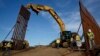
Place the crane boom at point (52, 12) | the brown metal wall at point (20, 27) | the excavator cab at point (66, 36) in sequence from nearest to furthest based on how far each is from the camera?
1. the brown metal wall at point (20, 27)
2. the excavator cab at point (66, 36)
3. the crane boom at point (52, 12)

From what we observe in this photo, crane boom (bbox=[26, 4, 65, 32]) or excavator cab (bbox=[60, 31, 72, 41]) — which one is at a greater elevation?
crane boom (bbox=[26, 4, 65, 32])

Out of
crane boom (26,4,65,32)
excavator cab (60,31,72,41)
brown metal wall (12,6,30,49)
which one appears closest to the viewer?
brown metal wall (12,6,30,49)

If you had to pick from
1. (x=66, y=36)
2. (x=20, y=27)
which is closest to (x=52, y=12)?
(x=66, y=36)

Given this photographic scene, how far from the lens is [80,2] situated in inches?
632

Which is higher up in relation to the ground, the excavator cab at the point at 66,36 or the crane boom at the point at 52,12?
the crane boom at the point at 52,12

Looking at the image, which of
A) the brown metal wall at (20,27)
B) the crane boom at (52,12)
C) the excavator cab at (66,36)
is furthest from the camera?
the crane boom at (52,12)

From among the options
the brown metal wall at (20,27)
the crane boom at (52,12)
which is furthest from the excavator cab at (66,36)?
the brown metal wall at (20,27)

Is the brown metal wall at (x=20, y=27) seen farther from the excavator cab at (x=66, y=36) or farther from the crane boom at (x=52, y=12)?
the excavator cab at (x=66, y=36)

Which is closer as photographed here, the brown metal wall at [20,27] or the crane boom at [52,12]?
the brown metal wall at [20,27]

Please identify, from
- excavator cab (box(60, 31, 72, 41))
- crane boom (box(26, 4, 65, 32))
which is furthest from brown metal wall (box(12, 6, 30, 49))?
excavator cab (box(60, 31, 72, 41))

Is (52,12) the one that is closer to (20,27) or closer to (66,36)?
(66,36)

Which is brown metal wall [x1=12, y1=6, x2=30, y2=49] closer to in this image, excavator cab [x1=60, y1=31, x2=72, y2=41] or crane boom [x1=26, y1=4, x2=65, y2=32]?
crane boom [x1=26, y1=4, x2=65, y2=32]

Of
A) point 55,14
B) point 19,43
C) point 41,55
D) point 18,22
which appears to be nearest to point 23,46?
point 19,43

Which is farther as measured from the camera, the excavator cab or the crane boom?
the crane boom
